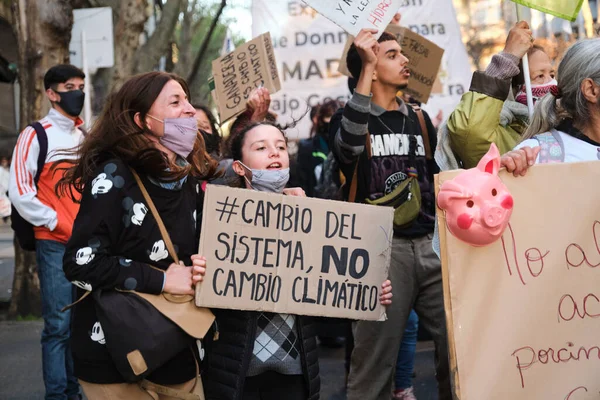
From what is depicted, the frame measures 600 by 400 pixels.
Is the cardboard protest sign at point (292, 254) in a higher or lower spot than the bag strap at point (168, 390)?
higher

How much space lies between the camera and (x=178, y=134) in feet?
10.7

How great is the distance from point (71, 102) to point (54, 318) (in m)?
1.39

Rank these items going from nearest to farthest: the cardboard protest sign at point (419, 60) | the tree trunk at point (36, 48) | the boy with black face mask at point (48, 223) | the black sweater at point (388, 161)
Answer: the black sweater at point (388, 161), the boy with black face mask at point (48, 223), the cardboard protest sign at point (419, 60), the tree trunk at point (36, 48)

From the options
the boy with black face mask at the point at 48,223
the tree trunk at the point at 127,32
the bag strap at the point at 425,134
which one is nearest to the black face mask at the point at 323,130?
the boy with black face mask at the point at 48,223

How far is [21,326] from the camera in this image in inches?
334

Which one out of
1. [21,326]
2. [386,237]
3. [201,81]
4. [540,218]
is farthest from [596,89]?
[201,81]

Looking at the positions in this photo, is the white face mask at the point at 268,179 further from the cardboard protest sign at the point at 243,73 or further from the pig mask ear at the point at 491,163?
the cardboard protest sign at the point at 243,73

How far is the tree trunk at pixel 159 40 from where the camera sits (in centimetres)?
1347

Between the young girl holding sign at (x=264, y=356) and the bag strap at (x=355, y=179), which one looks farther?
the bag strap at (x=355, y=179)

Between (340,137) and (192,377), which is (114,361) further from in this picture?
(340,137)

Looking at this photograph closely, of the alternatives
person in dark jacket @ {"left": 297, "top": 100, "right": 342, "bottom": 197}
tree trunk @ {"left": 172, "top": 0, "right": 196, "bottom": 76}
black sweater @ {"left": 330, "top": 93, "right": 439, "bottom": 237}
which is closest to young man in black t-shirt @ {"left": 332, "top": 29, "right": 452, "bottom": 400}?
black sweater @ {"left": 330, "top": 93, "right": 439, "bottom": 237}

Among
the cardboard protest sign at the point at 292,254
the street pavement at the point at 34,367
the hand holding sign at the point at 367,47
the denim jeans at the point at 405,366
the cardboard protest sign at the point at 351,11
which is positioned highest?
the cardboard protest sign at the point at 351,11

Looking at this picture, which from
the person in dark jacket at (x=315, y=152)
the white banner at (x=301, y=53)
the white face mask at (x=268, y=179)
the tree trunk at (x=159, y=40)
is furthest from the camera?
the tree trunk at (x=159, y=40)

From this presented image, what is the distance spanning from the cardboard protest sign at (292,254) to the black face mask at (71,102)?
2759 mm
